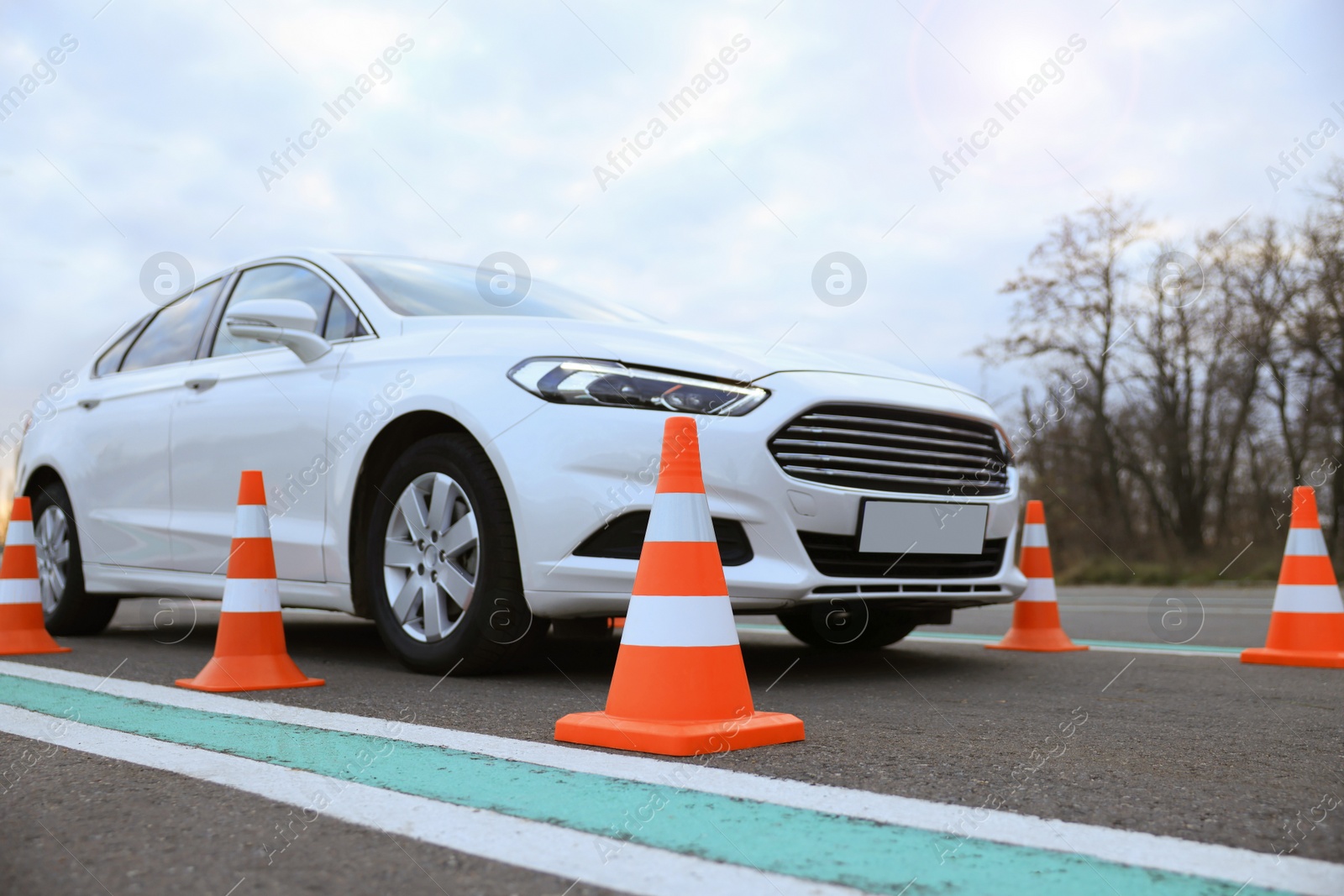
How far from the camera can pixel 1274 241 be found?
768 inches

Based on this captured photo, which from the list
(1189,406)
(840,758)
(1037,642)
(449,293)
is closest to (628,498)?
(840,758)

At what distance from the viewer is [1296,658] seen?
5.03 meters

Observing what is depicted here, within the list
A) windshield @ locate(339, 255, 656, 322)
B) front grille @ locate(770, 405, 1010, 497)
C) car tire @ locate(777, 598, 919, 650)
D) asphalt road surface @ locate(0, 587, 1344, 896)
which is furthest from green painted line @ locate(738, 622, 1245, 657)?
windshield @ locate(339, 255, 656, 322)

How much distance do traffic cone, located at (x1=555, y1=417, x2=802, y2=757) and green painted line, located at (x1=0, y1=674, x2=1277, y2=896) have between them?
0.27m

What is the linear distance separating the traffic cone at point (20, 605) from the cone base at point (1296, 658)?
16.9 ft

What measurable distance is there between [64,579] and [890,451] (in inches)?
174

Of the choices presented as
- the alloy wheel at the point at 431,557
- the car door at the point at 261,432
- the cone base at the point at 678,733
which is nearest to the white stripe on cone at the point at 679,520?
the cone base at the point at 678,733

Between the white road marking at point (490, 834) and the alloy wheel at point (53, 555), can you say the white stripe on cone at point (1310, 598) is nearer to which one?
the white road marking at point (490, 834)

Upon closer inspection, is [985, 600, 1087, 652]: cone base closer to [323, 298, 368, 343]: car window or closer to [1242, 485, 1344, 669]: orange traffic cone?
[1242, 485, 1344, 669]: orange traffic cone

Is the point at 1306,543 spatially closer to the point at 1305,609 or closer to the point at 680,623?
the point at 1305,609

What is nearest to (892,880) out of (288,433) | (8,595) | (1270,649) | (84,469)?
(288,433)

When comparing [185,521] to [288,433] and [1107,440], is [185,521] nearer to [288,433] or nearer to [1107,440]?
[288,433]

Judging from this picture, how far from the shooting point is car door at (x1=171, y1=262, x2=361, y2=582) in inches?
183

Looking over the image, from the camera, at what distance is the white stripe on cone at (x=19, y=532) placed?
5418mm
